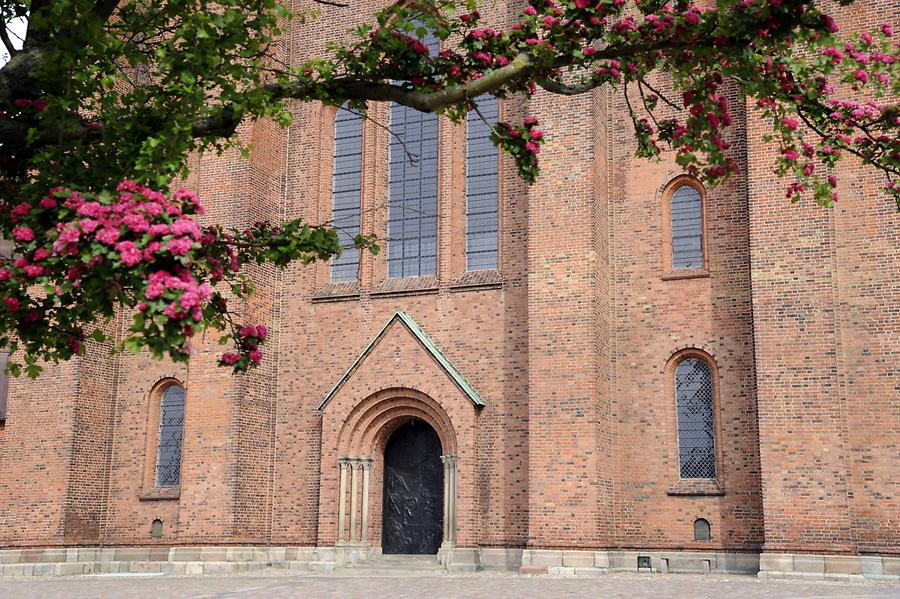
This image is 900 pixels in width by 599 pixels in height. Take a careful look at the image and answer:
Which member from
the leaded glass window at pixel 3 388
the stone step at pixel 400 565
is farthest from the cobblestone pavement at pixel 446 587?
the leaded glass window at pixel 3 388

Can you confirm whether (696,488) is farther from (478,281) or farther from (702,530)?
(478,281)

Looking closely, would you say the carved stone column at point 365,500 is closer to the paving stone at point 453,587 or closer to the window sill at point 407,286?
the paving stone at point 453,587

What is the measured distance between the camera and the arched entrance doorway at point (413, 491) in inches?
779

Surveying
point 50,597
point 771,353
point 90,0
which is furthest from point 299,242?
point 771,353

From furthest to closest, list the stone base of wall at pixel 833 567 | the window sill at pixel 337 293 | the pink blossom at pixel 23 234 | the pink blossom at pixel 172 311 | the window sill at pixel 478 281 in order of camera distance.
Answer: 1. the window sill at pixel 337 293
2. the window sill at pixel 478 281
3. the stone base of wall at pixel 833 567
4. the pink blossom at pixel 23 234
5. the pink blossom at pixel 172 311

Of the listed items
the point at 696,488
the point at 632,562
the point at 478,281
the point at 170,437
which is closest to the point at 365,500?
the point at 170,437

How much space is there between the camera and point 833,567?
52.0 ft

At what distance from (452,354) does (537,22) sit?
37.3ft

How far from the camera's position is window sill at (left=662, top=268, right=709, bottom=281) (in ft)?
60.5

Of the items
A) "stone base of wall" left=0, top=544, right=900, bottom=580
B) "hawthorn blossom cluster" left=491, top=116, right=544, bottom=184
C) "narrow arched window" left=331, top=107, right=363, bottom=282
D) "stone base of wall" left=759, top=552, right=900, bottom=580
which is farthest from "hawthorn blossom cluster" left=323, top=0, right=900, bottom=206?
"narrow arched window" left=331, top=107, right=363, bottom=282

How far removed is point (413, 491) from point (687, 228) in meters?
7.31

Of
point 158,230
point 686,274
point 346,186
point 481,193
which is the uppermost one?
point 346,186

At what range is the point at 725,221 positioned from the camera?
18.5 meters

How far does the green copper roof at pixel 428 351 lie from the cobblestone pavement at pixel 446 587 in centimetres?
338
